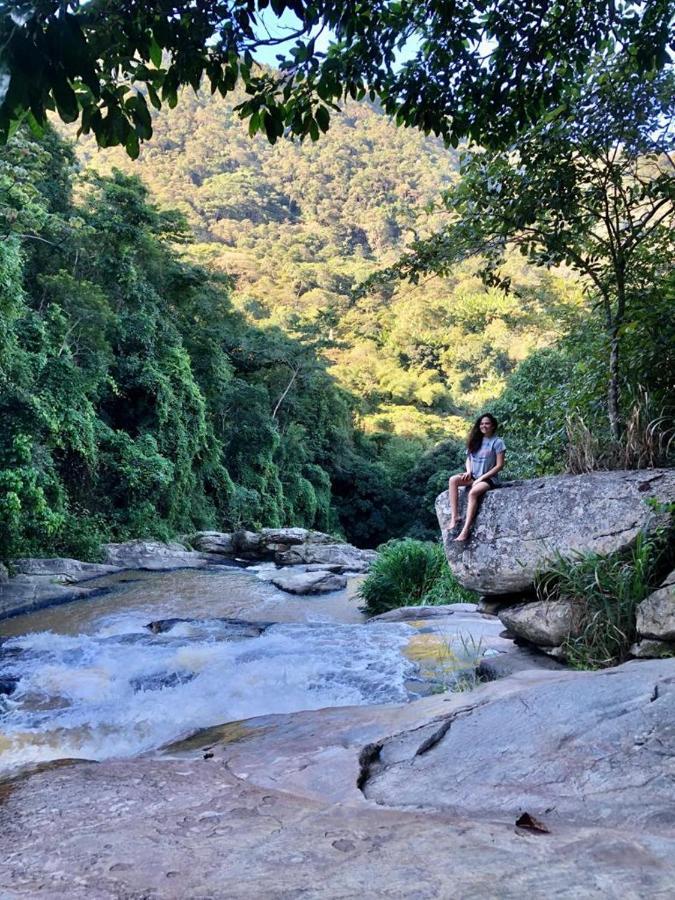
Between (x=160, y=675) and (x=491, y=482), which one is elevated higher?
(x=491, y=482)

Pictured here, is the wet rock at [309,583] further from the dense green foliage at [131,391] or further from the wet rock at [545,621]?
the wet rock at [545,621]

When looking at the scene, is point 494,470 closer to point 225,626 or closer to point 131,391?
point 225,626

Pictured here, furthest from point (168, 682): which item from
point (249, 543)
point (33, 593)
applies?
point (249, 543)

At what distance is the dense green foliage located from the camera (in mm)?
12859

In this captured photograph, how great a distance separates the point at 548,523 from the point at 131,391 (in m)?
17.9

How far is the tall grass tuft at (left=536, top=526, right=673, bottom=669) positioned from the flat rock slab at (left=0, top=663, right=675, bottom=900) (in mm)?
1080

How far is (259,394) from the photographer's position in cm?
2822

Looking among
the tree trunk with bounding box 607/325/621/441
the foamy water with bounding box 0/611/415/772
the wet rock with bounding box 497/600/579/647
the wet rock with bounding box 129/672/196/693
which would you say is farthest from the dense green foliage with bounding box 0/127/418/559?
the wet rock with bounding box 497/600/579/647

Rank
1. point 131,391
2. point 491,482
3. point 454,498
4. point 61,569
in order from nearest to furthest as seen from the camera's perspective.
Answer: point 491,482 < point 454,498 < point 61,569 < point 131,391

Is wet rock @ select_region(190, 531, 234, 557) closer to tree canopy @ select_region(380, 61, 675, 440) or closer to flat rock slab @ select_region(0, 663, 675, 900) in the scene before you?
tree canopy @ select_region(380, 61, 675, 440)

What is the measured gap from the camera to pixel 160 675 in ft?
20.5

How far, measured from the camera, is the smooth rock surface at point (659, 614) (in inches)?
167

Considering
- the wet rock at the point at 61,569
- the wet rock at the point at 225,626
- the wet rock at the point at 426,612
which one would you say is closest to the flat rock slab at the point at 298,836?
the wet rock at the point at 225,626

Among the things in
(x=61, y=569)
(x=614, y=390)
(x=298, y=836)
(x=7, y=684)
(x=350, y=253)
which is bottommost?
(x=7, y=684)
